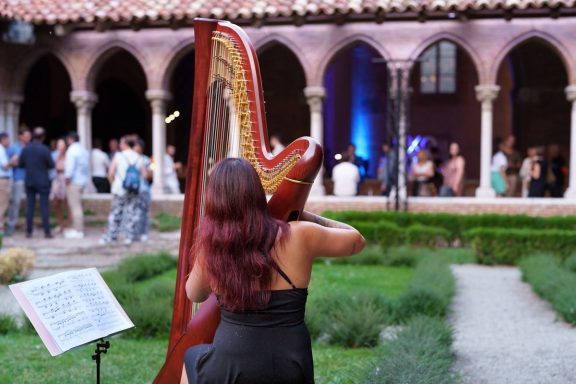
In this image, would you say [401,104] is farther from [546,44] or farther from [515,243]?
[515,243]

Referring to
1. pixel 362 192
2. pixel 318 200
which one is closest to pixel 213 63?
pixel 318 200

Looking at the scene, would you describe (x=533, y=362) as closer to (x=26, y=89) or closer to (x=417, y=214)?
(x=417, y=214)

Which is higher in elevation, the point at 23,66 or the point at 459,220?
the point at 23,66

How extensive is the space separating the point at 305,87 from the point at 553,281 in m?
14.1

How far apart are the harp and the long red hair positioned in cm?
17

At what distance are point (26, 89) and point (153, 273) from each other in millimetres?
12575

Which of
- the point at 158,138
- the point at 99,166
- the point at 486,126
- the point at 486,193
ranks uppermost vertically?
the point at 486,126

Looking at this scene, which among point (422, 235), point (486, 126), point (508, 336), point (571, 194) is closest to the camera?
point (508, 336)

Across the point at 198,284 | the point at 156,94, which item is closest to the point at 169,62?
the point at 156,94

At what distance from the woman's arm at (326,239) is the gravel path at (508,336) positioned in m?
2.44

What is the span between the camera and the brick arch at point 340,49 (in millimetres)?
14953

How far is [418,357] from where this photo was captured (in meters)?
4.44

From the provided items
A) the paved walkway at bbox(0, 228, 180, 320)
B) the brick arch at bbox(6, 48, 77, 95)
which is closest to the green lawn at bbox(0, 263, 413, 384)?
the paved walkway at bbox(0, 228, 180, 320)

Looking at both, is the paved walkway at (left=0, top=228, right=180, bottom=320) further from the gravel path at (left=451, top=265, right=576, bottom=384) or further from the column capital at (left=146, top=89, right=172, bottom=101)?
the gravel path at (left=451, top=265, right=576, bottom=384)
